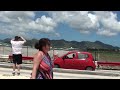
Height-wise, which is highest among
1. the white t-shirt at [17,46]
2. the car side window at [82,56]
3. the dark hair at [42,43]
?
the dark hair at [42,43]

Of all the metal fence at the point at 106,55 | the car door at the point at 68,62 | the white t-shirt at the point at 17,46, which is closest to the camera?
the white t-shirt at the point at 17,46

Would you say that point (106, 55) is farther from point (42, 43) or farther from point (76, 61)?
point (42, 43)

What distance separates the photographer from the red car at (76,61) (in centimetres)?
1970

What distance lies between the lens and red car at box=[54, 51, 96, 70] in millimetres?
19703

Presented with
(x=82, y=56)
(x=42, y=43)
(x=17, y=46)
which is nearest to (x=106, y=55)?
(x=82, y=56)

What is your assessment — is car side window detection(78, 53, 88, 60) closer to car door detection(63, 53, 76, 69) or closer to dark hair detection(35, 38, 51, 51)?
car door detection(63, 53, 76, 69)

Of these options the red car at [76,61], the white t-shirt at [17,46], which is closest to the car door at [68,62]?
the red car at [76,61]

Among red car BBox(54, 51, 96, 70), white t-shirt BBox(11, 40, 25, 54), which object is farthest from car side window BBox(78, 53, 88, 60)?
white t-shirt BBox(11, 40, 25, 54)

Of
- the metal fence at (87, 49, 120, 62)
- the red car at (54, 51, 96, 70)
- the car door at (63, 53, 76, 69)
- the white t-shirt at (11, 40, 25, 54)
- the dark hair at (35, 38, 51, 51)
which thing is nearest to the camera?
the dark hair at (35, 38, 51, 51)

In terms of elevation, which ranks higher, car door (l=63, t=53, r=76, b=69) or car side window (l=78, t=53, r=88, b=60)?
car side window (l=78, t=53, r=88, b=60)

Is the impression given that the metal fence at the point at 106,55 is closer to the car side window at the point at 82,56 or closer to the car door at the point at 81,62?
the car side window at the point at 82,56

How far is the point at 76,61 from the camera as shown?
783 inches

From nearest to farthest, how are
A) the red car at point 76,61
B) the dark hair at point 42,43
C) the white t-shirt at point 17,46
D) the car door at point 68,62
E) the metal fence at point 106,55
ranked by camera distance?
the dark hair at point 42,43 < the white t-shirt at point 17,46 < the red car at point 76,61 < the car door at point 68,62 < the metal fence at point 106,55
